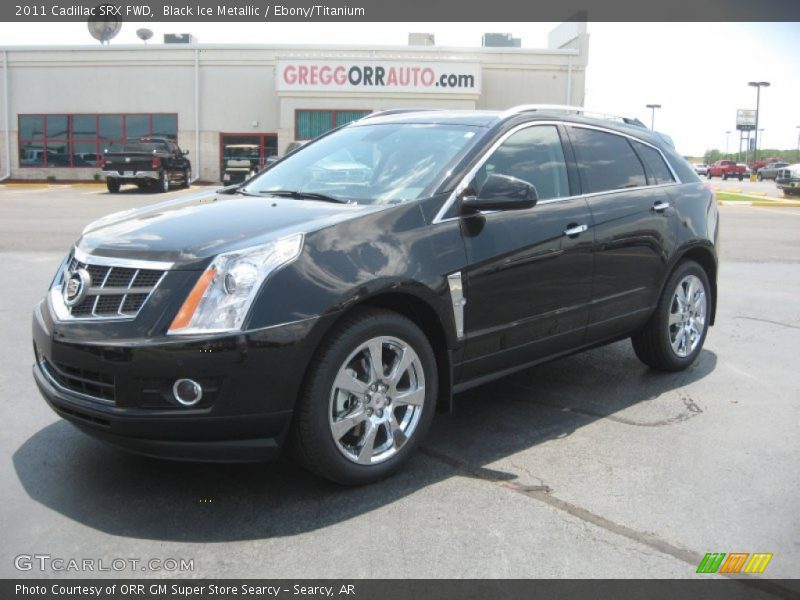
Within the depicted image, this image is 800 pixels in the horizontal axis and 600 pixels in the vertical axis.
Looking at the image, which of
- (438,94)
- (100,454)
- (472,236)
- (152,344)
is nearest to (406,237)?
(472,236)

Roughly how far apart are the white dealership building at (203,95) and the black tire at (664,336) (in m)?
30.9

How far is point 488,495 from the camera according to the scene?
3.82 metres

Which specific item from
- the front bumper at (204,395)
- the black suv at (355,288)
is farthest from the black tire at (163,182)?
the front bumper at (204,395)

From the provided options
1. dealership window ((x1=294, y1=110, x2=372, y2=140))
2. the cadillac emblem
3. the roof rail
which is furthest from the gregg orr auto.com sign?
the cadillac emblem

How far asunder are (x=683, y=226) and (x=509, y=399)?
180cm

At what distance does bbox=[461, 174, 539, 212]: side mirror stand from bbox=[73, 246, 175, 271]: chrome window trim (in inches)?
62.0

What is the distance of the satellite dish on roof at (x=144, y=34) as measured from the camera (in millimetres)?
42247

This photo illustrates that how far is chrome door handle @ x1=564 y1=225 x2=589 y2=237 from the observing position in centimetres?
482

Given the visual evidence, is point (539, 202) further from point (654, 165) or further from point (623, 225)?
point (654, 165)

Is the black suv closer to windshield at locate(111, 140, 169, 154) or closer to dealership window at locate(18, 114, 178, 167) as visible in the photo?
windshield at locate(111, 140, 169, 154)

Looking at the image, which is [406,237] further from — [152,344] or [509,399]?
[509,399]
